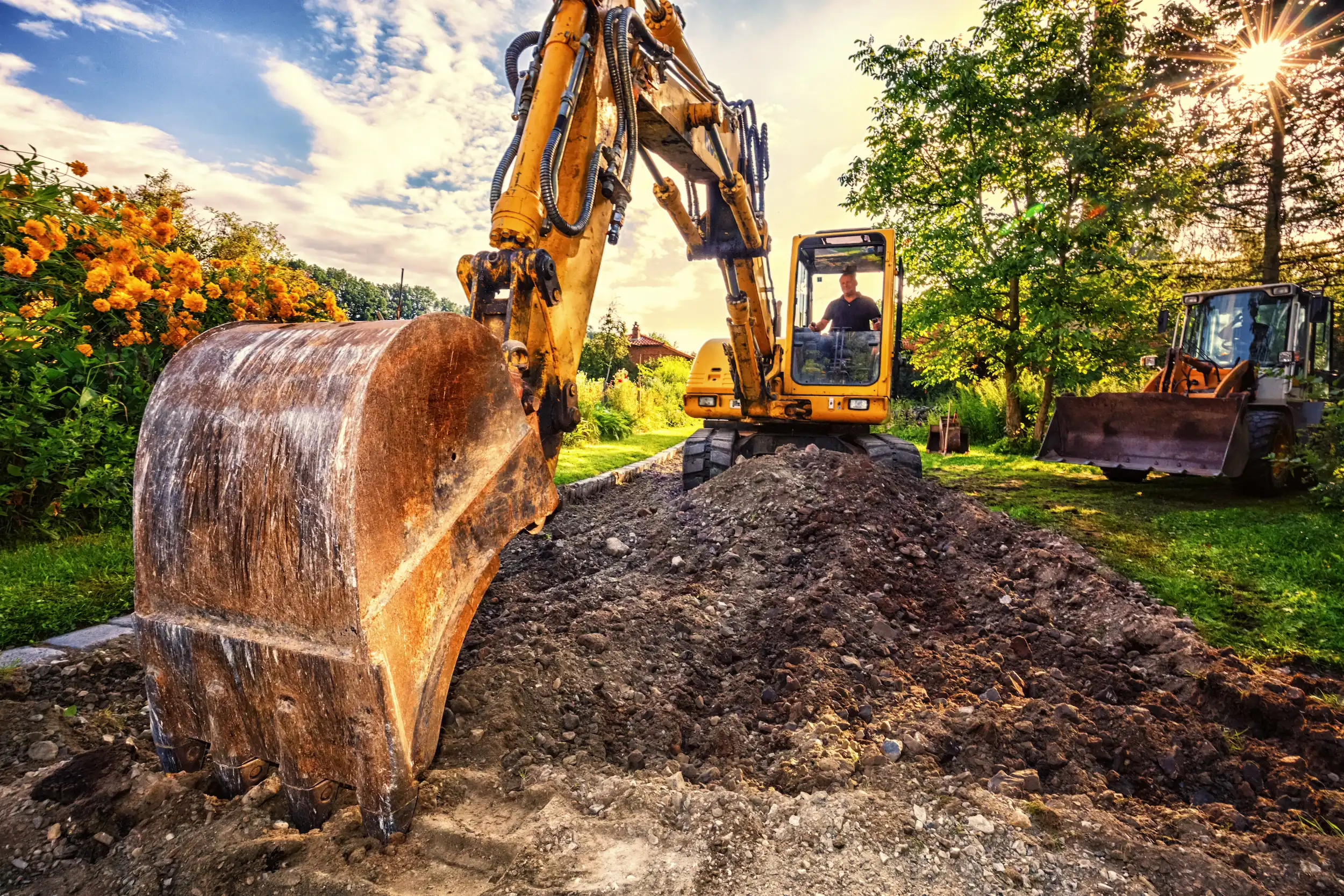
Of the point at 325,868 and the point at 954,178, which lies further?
the point at 954,178

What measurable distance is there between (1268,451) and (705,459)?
6.45 m

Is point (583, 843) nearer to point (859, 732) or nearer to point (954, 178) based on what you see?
point (859, 732)

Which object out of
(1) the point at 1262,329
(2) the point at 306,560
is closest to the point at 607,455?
(2) the point at 306,560

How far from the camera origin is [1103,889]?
1.61 m

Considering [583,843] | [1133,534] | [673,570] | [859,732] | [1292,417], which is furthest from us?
[1292,417]

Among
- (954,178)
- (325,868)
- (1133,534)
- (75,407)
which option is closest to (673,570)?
(325,868)

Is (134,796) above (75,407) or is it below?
below

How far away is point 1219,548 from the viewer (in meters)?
5.41

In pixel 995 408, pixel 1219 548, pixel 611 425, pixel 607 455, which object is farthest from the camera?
pixel 995 408

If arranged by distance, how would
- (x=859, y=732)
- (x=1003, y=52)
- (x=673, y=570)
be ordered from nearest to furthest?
(x=859, y=732), (x=673, y=570), (x=1003, y=52)

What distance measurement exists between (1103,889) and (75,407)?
5.26 metres

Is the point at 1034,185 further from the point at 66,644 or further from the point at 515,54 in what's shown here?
the point at 66,644

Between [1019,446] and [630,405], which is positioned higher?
[630,405]

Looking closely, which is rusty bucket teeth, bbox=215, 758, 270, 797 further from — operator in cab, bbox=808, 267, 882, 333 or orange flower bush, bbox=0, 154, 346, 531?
operator in cab, bbox=808, 267, 882, 333
